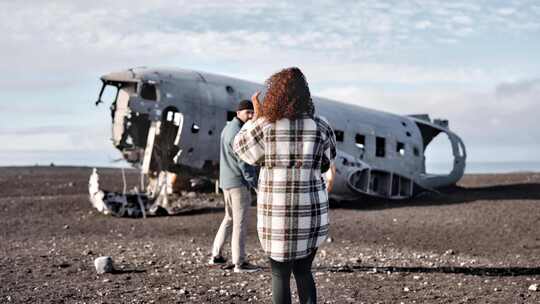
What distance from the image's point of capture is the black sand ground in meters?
8.34

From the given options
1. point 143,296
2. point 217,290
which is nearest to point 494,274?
point 217,290

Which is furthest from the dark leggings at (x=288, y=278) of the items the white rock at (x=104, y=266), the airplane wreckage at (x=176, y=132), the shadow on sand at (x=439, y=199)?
the shadow on sand at (x=439, y=199)

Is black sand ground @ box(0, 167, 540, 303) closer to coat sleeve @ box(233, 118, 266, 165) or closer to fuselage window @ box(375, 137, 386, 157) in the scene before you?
fuselage window @ box(375, 137, 386, 157)

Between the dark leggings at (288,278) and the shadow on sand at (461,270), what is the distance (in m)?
4.73

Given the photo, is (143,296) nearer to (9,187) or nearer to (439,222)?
(439,222)

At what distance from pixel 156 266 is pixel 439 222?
28.7ft

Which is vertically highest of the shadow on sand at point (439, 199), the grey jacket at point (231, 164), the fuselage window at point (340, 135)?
the grey jacket at point (231, 164)

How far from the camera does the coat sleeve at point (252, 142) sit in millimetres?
5234

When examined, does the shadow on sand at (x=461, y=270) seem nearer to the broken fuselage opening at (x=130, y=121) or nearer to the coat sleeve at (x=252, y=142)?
the coat sleeve at (x=252, y=142)

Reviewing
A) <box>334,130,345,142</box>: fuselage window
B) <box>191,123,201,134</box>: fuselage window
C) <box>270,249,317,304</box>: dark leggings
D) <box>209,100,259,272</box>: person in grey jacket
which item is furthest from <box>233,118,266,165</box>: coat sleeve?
<box>334,130,345,142</box>: fuselage window

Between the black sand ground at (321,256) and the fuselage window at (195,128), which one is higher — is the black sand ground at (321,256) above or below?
below

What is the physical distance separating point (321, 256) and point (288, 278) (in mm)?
6478

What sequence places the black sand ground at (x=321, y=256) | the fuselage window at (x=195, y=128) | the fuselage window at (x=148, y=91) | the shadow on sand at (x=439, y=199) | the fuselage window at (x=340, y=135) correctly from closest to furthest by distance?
the black sand ground at (x=321, y=256), the fuselage window at (x=148, y=91), the fuselage window at (x=195, y=128), the shadow on sand at (x=439, y=199), the fuselage window at (x=340, y=135)

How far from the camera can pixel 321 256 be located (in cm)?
1156
